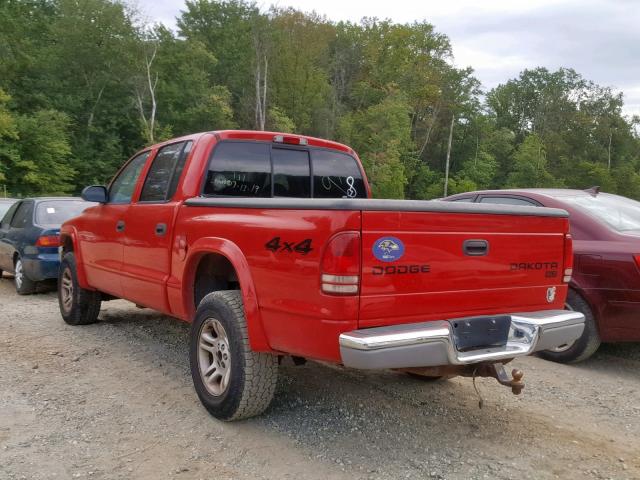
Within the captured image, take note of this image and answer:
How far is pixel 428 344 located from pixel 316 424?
1248mm

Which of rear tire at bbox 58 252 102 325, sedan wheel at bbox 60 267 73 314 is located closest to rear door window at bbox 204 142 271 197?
rear tire at bbox 58 252 102 325

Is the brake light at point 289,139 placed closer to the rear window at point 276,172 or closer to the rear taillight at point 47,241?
the rear window at point 276,172

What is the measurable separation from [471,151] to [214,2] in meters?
35.0

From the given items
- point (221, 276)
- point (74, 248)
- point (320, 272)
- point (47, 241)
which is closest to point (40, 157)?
point (47, 241)

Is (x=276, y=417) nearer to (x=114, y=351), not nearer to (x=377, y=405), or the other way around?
(x=377, y=405)

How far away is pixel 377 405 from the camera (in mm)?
4172

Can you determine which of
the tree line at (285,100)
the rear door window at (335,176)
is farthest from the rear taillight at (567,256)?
the tree line at (285,100)

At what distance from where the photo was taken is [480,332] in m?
3.28

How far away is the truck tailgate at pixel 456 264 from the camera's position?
3.00m

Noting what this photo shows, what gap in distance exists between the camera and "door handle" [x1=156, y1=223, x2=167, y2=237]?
451 centimetres

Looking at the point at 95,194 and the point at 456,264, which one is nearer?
the point at 456,264

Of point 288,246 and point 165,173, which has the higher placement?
point 165,173

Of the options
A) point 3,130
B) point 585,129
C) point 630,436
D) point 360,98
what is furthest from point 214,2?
point 630,436

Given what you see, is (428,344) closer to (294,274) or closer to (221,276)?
(294,274)
